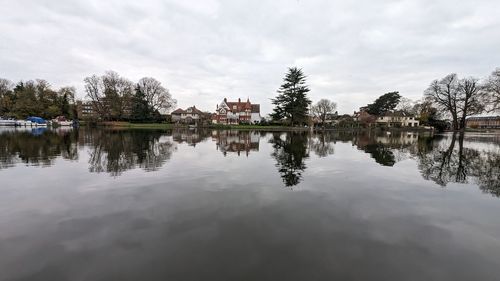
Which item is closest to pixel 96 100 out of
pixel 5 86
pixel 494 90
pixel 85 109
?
pixel 85 109

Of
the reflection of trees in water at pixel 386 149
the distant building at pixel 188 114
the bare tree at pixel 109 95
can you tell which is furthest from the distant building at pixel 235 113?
the reflection of trees in water at pixel 386 149

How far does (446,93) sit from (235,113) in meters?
60.5

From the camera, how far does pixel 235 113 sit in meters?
85.4

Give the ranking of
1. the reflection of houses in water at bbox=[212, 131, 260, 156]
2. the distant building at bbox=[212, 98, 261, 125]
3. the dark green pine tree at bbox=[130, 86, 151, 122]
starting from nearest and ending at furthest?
the reflection of houses in water at bbox=[212, 131, 260, 156] → the dark green pine tree at bbox=[130, 86, 151, 122] → the distant building at bbox=[212, 98, 261, 125]

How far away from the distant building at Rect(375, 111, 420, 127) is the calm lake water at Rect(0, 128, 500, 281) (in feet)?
302

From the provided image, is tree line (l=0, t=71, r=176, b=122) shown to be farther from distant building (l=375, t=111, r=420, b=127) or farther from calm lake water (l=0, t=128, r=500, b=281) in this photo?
distant building (l=375, t=111, r=420, b=127)

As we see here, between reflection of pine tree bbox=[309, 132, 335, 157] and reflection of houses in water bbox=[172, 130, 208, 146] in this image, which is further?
reflection of houses in water bbox=[172, 130, 208, 146]

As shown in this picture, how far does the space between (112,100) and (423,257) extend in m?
71.6

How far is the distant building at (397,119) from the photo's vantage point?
88.2m

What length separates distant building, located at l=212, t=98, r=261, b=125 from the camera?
8356 cm

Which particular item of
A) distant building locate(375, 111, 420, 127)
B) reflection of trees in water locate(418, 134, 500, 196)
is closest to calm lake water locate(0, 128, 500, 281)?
reflection of trees in water locate(418, 134, 500, 196)

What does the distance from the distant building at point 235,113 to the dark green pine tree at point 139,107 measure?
2434 cm

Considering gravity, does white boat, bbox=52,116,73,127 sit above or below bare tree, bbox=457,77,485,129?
below

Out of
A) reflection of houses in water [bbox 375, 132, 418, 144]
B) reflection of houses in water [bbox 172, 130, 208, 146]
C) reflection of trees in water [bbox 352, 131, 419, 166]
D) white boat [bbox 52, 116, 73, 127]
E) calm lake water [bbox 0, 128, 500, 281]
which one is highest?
white boat [bbox 52, 116, 73, 127]
